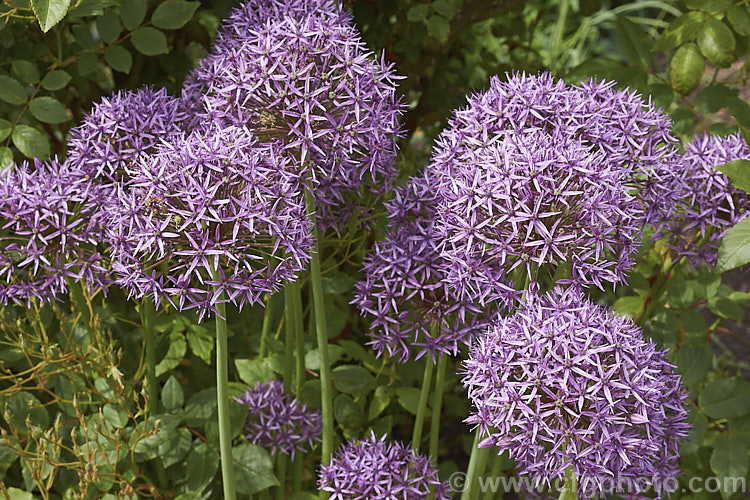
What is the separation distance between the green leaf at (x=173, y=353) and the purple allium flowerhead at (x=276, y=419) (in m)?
0.19

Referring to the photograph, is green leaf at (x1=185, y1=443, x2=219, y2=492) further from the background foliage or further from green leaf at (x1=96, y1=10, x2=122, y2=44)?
green leaf at (x1=96, y1=10, x2=122, y2=44)

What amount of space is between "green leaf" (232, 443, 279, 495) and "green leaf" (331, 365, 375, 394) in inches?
10.8

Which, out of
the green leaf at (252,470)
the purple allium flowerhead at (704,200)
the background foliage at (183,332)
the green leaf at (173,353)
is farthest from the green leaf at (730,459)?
the green leaf at (173,353)

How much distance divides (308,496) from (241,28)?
43.3 inches

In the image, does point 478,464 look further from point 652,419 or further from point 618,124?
point 618,124

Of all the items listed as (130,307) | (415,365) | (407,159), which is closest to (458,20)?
(407,159)

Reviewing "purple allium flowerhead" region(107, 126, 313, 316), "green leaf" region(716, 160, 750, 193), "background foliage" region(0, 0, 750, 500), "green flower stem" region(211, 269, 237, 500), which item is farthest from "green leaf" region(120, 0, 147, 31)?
"green leaf" region(716, 160, 750, 193)

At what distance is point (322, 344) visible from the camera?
167cm

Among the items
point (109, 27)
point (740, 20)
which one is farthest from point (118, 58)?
point (740, 20)

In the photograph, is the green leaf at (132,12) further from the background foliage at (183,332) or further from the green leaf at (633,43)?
the green leaf at (633,43)

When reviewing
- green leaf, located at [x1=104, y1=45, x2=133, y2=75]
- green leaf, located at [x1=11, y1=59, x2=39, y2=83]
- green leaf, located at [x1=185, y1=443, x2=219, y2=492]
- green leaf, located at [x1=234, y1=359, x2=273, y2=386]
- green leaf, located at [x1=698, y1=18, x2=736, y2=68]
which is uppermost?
green leaf, located at [x1=698, y1=18, x2=736, y2=68]

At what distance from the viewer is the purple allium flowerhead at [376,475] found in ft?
5.46

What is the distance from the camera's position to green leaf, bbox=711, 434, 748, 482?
1993 millimetres

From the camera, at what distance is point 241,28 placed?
187cm
